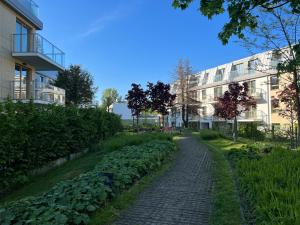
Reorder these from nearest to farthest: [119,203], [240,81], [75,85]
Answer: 1. [119,203]
2. [75,85]
3. [240,81]

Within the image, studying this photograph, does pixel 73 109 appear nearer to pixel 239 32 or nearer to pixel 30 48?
pixel 30 48

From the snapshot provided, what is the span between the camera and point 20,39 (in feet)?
68.7

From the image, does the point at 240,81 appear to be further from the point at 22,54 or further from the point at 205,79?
the point at 22,54

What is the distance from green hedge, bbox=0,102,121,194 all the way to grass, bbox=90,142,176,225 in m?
3.79

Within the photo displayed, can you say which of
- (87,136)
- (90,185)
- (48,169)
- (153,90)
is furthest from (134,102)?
(90,185)

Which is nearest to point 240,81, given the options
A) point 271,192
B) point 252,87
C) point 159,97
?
point 252,87

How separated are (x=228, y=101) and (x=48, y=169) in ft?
45.9

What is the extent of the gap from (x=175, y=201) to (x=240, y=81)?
41415 millimetres

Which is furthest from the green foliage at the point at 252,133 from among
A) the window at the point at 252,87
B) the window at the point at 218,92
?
the window at the point at 218,92

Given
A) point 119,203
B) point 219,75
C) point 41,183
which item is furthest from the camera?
point 219,75

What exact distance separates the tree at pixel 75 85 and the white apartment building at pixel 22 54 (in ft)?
42.5

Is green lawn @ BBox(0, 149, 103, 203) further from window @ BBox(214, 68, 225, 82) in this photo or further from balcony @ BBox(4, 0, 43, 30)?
window @ BBox(214, 68, 225, 82)

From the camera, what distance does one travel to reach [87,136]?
56.3 ft

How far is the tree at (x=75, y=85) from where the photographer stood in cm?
3762
